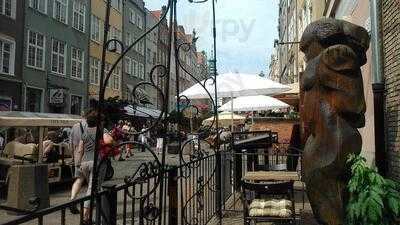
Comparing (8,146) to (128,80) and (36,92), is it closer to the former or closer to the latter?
(36,92)

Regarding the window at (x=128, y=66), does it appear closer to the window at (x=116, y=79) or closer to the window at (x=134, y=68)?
the window at (x=134, y=68)

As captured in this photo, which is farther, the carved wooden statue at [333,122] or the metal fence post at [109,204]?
the carved wooden statue at [333,122]

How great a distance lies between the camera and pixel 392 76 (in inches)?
246

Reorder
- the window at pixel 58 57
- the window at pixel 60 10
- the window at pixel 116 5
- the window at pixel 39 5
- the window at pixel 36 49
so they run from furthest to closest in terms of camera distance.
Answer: the window at pixel 116 5, the window at pixel 60 10, the window at pixel 58 57, the window at pixel 39 5, the window at pixel 36 49

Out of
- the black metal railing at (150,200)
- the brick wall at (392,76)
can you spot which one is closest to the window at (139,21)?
the black metal railing at (150,200)

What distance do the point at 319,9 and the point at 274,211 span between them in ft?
53.5

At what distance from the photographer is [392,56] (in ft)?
20.5

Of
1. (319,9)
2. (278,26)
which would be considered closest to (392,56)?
(319,9)

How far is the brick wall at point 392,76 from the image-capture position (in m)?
5.96

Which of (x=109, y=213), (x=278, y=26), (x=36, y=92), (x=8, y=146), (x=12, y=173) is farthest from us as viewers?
(x=278, y=26)

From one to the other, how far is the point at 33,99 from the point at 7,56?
330cm

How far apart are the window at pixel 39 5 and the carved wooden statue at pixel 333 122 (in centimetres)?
2452

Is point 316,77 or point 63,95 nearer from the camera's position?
point 316,77

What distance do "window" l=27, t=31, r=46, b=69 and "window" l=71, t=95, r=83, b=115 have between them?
4.44 m
